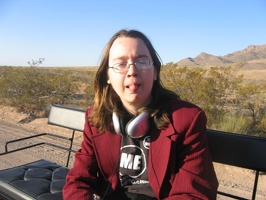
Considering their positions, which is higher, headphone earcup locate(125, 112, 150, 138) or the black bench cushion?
headphone earcup locate(125, 112, 150, 138)

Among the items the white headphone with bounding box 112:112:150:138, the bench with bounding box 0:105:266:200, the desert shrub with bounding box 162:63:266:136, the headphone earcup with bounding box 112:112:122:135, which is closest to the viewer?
the white headphone with bounding box 112:112:150:138

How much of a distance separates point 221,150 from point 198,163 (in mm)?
714

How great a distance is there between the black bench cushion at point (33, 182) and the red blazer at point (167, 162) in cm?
51

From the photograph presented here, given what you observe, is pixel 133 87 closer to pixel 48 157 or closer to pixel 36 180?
pixel 36 180

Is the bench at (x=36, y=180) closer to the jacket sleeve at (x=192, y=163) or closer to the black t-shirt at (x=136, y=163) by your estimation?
the black t-shirt at (x=136, y=163)

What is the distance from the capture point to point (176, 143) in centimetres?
186

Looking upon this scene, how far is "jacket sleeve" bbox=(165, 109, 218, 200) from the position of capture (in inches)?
68.2

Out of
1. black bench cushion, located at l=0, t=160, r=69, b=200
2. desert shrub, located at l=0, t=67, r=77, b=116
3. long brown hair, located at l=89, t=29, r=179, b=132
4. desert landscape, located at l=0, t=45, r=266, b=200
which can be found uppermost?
long brown hair, located at l=89, t=29, r=179, b=132

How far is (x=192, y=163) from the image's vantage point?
1769 millimetres

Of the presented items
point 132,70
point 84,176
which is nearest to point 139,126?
point 132,70

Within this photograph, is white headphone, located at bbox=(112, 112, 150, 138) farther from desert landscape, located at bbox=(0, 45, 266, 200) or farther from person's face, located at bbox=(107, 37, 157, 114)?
desert landscape, located at bbox=(0, 45, 266, 200)

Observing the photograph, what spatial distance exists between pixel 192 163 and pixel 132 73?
25.8 inches

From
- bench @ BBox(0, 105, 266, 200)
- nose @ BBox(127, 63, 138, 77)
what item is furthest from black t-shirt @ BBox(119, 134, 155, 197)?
bench @ BBox(0, 105, 266, 200)

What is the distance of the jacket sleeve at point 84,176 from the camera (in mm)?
2039
